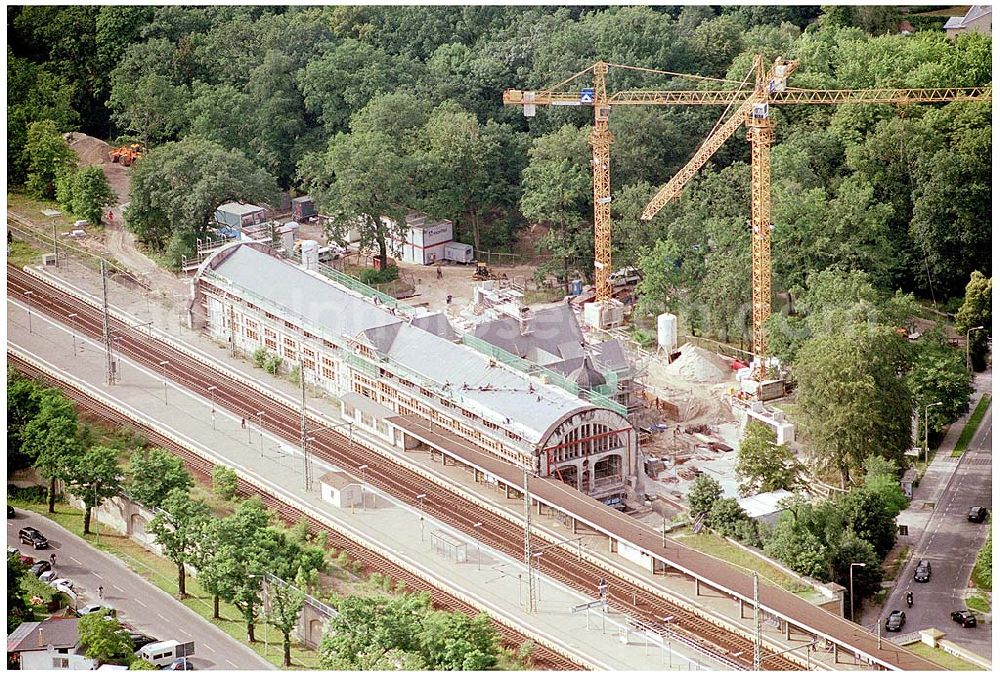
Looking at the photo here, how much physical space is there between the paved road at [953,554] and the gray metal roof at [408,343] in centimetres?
1596

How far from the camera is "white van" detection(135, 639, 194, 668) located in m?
77.0

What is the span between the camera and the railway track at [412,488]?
77.5m

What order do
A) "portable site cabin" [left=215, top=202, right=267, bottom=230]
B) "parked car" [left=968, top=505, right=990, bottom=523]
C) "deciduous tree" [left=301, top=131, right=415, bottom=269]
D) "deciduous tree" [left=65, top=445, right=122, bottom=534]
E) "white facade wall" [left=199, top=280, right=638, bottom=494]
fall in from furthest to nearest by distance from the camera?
"portable site cabin" [left=215, top=202, right=267, bottom=230] < "deciduous tree" [left=301, top=131, right=415, bottom=269] < "white facade wall" [left=199, top=280, right=638, bottom=494] < "parked car" [left=968, top=505, right=990, bottom=523] < "deciduous tree" [left=65, top=445, right=122, bottom=534]

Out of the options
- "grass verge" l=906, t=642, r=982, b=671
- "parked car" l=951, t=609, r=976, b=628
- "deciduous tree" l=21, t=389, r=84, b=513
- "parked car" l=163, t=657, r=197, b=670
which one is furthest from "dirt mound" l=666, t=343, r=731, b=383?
"parked car" l=163, t=657, r=197, b=670

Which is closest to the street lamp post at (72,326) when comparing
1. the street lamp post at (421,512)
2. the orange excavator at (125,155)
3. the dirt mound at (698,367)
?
the orange excavator at (125,155)

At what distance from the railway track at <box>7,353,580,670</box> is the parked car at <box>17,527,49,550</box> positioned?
27.4ft

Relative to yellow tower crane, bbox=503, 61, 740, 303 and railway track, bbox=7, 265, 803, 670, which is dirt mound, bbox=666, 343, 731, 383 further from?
railway track, bbox=7, 265, 803, 670

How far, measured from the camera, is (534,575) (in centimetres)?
8194

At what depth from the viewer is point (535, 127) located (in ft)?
421

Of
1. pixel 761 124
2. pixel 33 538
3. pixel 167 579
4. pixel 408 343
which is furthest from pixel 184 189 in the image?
pixel 167 579

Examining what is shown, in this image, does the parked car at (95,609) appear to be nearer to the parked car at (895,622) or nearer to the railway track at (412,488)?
the railway track at (412,488)

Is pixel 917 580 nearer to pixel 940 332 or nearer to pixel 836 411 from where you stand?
pixel 836 411

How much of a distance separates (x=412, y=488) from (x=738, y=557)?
15.8 metres

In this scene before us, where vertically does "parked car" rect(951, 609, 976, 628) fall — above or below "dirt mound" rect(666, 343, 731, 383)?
below
